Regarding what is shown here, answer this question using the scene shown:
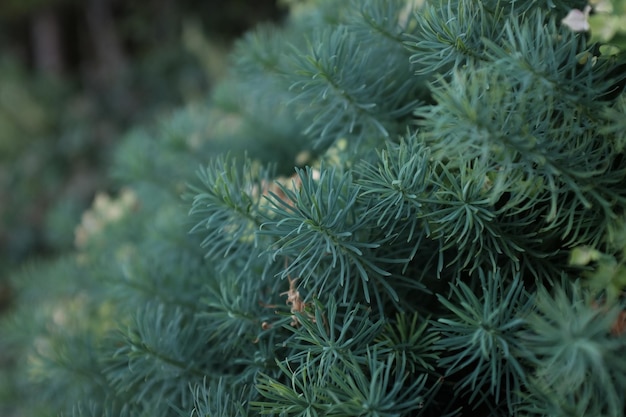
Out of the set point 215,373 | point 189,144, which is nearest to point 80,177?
point 189,144

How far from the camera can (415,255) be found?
78 centimetres

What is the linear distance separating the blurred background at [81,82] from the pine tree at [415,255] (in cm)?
155

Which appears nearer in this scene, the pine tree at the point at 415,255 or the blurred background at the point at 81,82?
the pine tree at the point at 415,255

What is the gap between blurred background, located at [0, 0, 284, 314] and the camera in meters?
2.62

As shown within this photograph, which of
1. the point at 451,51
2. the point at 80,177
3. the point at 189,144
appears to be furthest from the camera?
the point at 80,177

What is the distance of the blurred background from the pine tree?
61.1 inches

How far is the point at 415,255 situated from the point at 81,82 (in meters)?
3.01

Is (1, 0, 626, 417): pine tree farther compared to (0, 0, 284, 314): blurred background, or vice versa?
(0, 0, 284, 314): blurred background

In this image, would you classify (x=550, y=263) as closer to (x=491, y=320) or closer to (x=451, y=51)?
(x=491, y=320)

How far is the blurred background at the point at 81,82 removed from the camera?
2621mm

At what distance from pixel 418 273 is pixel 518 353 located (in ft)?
0.69

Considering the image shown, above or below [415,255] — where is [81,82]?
below

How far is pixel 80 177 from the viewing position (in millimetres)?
2691

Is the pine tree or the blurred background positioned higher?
the pine tree
